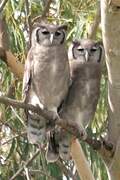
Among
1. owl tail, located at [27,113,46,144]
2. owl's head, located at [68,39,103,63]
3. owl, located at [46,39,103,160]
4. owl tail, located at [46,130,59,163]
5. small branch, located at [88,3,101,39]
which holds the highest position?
small branch, located at [88,3,101,39]

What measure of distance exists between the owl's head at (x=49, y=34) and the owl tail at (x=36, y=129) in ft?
0.91

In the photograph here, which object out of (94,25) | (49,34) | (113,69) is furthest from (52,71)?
(113,69)

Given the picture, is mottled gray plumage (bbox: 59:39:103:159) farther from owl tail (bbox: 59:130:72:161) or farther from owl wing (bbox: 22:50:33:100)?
owl wing (bbox: 22:50:33:100)

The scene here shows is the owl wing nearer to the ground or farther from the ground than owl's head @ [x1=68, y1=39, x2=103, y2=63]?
nearer to the ground

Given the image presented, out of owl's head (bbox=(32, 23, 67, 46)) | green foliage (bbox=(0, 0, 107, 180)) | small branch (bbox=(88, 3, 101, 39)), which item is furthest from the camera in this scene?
green foliage (bbox=(0, 0, 107, 180))

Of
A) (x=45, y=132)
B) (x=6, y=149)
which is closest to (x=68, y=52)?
(x=45, y=132)

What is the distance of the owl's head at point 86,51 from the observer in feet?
7.38

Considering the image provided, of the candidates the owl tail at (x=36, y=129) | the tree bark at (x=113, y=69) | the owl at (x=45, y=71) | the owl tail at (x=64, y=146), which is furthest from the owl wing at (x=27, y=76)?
the tree bark at (x=113, y=69)

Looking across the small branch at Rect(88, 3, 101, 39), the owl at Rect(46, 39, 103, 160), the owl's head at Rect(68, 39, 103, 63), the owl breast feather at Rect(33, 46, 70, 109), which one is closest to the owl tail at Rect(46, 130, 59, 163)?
the owl at Rect(46, 39, 103, 160)

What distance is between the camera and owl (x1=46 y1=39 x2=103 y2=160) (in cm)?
228

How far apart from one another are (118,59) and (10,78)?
105 centimetres

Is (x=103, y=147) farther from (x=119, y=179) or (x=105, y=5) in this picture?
(x=105, y=5)

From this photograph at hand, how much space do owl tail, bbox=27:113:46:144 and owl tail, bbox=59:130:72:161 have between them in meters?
0.07

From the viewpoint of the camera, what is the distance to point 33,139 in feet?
7.45
